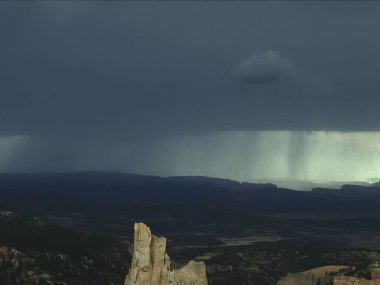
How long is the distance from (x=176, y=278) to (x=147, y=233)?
40.2ft

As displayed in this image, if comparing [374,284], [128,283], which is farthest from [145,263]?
[374,284]

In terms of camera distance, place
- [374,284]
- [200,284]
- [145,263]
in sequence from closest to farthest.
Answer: [145,263] < [200,284] < [374,284]

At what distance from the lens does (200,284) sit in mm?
167125

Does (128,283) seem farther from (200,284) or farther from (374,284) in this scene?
(374,284)

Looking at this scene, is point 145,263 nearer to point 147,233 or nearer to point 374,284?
point 147,233

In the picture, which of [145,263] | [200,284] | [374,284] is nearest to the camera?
[145,263]

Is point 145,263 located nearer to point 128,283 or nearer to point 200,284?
point 128,283

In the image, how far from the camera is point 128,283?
154375 millimetres

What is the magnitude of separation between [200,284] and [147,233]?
19.6 meters

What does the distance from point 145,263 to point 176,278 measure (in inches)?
364

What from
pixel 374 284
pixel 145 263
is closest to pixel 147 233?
pixel 145 263

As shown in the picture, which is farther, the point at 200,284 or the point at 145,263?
the point at 200,284

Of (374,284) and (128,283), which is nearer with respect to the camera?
(128,283)

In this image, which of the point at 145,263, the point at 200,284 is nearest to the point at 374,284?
the point at 200,284
